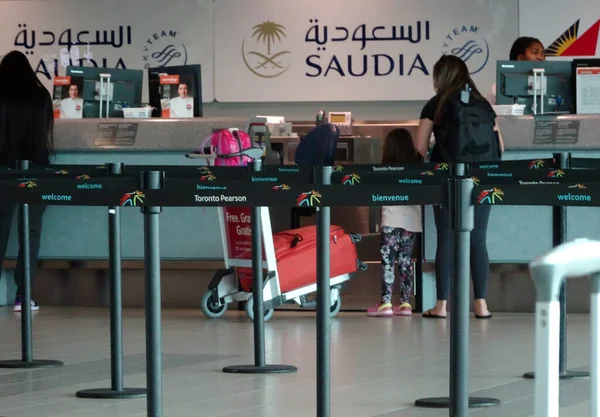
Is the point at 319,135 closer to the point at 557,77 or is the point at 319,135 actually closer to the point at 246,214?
the point at 246,214

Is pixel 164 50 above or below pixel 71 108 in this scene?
above

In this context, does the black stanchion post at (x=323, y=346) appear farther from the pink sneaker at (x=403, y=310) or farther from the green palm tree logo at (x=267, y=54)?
the green palm tree logo at (x=267, y=54)

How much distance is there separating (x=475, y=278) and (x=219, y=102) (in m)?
4.76

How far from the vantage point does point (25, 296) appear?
5195 millimetres

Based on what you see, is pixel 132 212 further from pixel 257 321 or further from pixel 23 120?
pixel 257 321

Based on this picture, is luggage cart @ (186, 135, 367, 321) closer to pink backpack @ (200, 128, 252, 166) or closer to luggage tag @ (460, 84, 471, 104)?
pink backpack @ (200, 128, 252, 166)

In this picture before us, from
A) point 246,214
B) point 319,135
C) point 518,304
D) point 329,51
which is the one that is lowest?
point 518,304

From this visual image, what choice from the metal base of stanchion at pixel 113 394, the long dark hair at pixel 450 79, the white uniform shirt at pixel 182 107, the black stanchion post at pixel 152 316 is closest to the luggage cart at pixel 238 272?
the long dark hair at pixel 450 79

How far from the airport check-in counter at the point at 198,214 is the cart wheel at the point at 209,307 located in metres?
0.53

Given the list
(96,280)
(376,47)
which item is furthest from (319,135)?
(376,47)

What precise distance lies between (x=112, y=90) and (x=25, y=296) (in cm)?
352

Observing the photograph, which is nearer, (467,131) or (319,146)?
(467,131)

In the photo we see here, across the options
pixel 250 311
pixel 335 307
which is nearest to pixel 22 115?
pixel 250 311

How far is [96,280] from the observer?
326 inches
